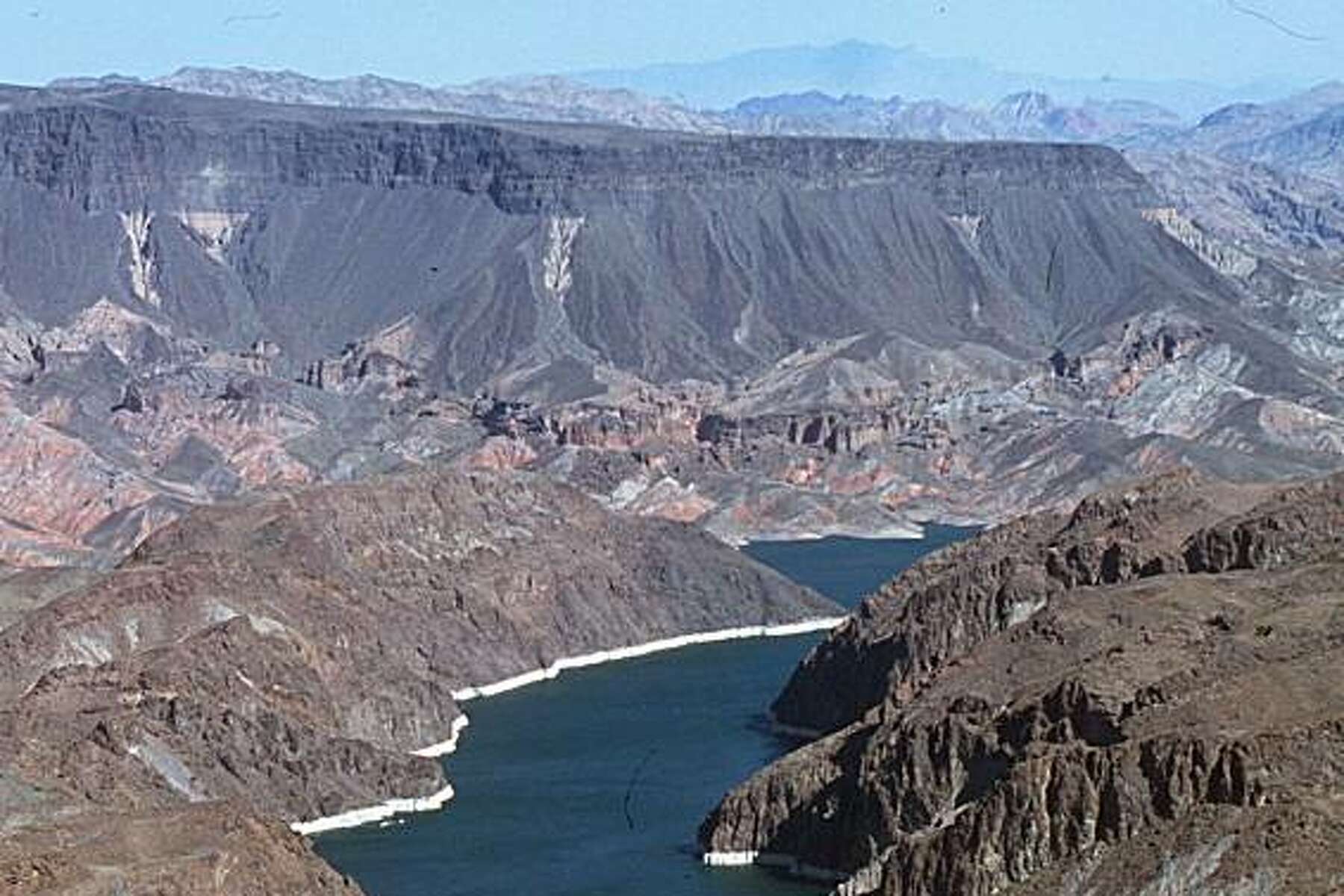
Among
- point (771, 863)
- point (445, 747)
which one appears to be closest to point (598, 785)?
point (445, 747)

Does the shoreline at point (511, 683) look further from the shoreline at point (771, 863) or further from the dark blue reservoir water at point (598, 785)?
the shoreline at point (771, 863)

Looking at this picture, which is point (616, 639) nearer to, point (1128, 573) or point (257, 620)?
point (257, 620)

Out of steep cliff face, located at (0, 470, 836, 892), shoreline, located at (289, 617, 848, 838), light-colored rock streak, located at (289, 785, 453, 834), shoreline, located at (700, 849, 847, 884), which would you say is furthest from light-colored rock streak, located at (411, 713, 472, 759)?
shoreline, located at (700, 849, 847, 884)

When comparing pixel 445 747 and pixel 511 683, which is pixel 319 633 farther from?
pixel 511 683

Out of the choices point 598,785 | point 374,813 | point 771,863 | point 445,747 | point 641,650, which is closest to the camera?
point 771,863

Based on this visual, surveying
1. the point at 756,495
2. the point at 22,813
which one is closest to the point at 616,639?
the point at 756,495

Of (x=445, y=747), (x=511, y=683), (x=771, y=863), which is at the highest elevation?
(x=771, y=863)
